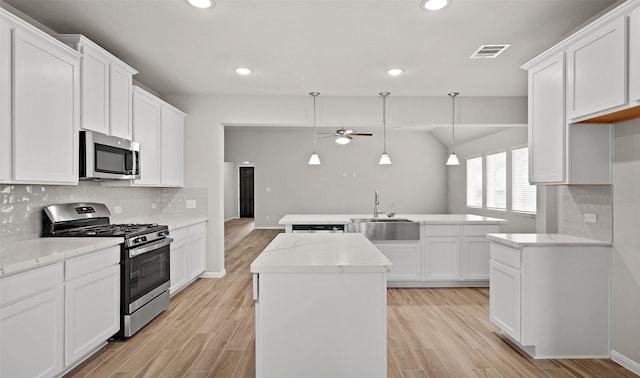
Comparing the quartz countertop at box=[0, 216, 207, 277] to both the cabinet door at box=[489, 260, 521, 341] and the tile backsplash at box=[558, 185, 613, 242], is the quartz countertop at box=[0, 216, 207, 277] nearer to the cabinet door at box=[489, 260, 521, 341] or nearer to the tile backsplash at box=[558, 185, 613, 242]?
the cabinet door at box=[489, 260, 521, 341]

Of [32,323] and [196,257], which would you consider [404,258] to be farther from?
[32,323]

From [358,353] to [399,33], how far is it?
2475 millimetres

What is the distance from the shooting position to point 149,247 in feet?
10.4

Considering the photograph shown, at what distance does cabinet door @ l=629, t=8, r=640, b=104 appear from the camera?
2010mm

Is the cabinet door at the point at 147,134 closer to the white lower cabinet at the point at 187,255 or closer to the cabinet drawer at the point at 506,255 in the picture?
the white lower cabinet at the point at 187,255

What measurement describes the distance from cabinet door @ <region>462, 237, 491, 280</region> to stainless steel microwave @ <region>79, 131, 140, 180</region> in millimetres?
3922

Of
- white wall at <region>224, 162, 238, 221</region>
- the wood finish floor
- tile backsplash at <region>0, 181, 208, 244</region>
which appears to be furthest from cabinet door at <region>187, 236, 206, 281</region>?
white wall at <region>224, 162, 238, 221</region>

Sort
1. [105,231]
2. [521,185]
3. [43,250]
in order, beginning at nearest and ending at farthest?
1. [43,250]
2. [105,231]
3. [521,185]

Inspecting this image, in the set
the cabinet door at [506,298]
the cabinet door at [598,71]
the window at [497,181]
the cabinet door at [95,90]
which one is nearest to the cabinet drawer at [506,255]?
the cabinet door at [506,298]

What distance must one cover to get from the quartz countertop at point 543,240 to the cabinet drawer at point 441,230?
4.79 feet

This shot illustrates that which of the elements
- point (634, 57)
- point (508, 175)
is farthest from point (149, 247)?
point (508, 175)

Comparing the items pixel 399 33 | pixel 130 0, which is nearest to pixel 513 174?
pixel 399 33

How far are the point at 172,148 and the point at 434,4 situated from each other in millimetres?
3482

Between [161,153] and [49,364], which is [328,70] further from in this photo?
[49,364]
